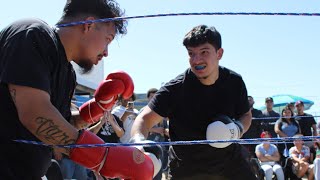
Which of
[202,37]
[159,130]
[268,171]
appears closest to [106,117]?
[202,37]

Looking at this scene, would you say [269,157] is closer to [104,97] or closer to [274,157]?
[274,157]

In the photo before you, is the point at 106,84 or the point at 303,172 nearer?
the point at 106,84

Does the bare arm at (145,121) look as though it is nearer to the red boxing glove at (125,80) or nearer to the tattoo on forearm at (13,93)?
the red boxing glove at (125,80)

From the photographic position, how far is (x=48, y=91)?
1.61 meters

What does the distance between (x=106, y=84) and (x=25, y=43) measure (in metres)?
0.95

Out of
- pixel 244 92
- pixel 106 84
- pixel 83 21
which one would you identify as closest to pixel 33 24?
pixel 83 21

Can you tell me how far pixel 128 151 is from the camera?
174 cm

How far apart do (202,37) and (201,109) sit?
1.68ft

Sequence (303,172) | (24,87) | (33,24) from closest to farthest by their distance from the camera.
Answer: (24,87), (33,24), (303,172)

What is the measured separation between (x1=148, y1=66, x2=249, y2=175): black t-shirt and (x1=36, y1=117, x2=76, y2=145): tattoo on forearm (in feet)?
4.72

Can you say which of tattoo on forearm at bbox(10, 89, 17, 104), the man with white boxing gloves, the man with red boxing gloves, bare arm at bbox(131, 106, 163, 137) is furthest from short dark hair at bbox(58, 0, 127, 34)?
the man with white boxing gloves

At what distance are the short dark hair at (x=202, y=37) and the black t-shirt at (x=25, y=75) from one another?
141cm

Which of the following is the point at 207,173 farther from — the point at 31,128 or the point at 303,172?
the point at 303,172

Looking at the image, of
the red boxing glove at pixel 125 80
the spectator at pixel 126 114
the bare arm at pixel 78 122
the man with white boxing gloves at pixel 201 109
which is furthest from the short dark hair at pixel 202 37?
the spectator at pixel 126 114
